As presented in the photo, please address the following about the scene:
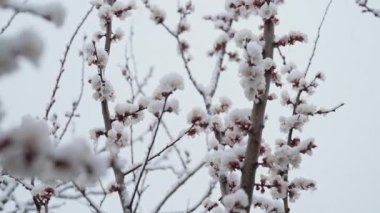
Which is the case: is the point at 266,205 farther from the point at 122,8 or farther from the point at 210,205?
the point at 122,8

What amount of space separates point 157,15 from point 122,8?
1.80m

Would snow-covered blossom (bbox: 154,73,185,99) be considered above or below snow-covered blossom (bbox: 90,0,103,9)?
below

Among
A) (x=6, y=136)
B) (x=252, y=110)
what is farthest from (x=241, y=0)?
(x=6, y=136)

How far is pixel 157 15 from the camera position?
220 inches

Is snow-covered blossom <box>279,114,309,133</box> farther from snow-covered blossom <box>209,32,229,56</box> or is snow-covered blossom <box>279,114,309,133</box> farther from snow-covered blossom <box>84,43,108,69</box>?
snow-covered blossom <box>209,32,229,56</box>

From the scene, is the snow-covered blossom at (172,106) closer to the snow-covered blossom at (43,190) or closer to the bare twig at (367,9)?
the snow-covered blossom at (43,190)

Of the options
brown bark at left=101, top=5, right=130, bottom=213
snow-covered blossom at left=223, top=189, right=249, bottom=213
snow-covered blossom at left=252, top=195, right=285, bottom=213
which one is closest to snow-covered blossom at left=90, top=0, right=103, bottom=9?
brown bark at left=101, top=5, right=130, bottom=213

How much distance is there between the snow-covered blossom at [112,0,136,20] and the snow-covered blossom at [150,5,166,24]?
165cm

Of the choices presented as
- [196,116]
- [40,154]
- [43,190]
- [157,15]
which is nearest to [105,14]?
[196,116]

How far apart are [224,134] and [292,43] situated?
0.84 m

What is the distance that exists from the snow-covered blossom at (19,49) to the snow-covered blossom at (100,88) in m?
2.32

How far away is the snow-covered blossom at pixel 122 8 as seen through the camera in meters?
3.80

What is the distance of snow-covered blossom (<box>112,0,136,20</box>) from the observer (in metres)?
3.80

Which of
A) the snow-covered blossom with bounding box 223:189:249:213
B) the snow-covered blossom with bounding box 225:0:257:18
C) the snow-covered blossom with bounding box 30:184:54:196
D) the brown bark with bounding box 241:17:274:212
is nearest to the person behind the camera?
the snow-covered blossom with bounding box 223:189:249:213
